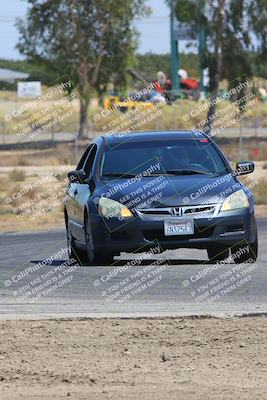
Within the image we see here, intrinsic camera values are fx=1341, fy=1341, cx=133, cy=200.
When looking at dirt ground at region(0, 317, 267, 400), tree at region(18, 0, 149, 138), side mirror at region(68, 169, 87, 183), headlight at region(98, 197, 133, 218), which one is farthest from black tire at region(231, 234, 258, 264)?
tree at region(18, 0, 149, 138)

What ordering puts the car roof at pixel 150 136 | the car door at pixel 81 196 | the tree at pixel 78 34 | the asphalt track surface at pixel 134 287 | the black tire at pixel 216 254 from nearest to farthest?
the asphalt track surface at pixel 134 287 → the car door at pixel 81 196 → the black tire at pixel 216 254 → the car roof at pixel 150 136 → the tree at pixel 78 34

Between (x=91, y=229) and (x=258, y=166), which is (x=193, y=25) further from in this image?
(x=91, y=229)

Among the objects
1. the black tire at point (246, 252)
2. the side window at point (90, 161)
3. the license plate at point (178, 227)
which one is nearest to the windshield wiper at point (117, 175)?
the side window at point (90, 161)

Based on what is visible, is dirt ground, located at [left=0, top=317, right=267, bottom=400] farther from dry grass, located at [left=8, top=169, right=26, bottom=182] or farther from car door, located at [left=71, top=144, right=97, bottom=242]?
dry grass, located at [left=8, top=169, right=26, bottom=182]

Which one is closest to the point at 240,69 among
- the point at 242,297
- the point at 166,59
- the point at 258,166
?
the point at 258,166

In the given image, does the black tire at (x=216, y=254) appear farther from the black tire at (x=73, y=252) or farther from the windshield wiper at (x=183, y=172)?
the black tire at (x=73, y=252)

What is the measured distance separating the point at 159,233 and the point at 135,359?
624 centimetres

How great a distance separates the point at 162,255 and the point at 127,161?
1.59 meters

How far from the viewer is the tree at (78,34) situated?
62438 millimetres

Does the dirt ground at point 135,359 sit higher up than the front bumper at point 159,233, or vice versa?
the dirt ground at point 135,359

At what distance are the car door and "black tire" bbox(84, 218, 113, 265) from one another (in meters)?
0.29

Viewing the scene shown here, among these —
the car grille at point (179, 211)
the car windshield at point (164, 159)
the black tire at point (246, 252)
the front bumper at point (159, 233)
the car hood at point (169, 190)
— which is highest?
the car windshield at point (164, 159)

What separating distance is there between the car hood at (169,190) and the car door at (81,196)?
17.2 inches

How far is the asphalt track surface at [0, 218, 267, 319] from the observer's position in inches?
470
